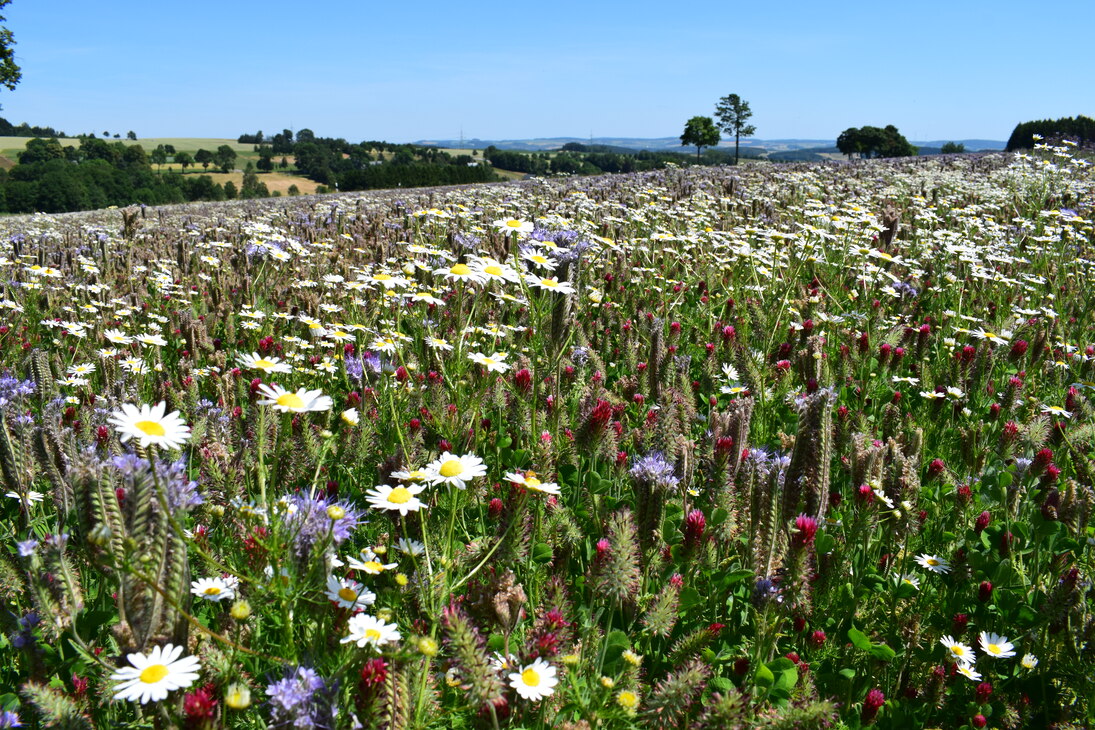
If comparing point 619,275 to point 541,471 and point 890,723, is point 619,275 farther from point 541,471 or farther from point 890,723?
point 890,723

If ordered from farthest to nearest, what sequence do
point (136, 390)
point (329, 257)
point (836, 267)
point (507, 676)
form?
point (329, 257)
point (836, 267)
point (136, 390)
point (507, 676)

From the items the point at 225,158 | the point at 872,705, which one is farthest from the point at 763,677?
the point at 225,158

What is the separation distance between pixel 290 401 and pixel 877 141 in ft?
255

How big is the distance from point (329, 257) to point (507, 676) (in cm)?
674

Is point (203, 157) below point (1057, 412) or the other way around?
the other way around

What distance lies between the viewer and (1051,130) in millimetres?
41062

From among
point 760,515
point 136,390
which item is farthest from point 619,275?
point 760,515

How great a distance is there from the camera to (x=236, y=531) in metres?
2.43

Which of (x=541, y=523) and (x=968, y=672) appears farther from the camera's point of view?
(x=541, y=523)

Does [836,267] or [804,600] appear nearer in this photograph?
[804,600]

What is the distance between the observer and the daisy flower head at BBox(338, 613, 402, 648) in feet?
5.76

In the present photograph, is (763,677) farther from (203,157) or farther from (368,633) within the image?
(203,157)

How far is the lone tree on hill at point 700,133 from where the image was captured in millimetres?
78938

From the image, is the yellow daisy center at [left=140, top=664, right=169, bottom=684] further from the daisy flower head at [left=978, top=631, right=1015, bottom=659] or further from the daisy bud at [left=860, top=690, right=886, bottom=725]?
the daisy flower head at [left=978, top=631, right=1015, bottom=659]
